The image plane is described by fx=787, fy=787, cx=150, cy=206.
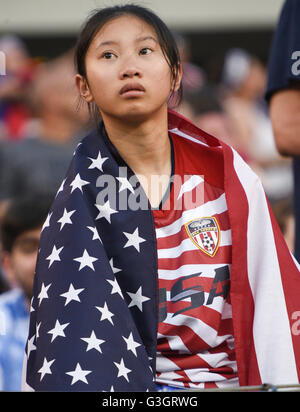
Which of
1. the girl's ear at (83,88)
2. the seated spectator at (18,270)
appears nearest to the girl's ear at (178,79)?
the girl's ear at (83,88)

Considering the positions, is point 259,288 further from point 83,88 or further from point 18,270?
point 18,270

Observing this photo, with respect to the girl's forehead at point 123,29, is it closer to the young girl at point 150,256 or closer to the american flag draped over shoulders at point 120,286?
the young girl at point 150,256

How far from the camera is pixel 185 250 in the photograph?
2.15 metres

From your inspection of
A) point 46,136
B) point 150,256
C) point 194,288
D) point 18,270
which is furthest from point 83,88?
point 46,136

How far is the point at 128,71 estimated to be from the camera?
212 cm

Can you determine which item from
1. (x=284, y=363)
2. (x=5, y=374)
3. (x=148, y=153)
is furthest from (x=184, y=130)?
(x=5, y=374)

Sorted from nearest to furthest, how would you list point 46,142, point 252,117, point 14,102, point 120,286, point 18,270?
point 120,286
point 18,270
point 46,142
point 14,102
point 252,117

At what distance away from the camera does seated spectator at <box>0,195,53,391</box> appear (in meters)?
3.26

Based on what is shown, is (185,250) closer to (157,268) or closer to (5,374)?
(157,268)

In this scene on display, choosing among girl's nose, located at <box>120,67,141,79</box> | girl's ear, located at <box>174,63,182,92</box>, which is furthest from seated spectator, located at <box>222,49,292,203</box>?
girl's nose, located at <box>120,67,141,79</box>

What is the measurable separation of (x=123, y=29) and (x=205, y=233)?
609mm

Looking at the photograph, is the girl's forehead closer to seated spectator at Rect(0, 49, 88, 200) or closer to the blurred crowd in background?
the blurred crowd in background

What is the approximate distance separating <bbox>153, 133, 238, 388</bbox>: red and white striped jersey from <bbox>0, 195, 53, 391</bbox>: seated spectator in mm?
1237

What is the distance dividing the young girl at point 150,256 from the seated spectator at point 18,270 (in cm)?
118
